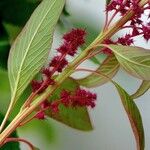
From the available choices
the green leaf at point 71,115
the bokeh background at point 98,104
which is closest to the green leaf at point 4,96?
the bokeh background at point 98,104

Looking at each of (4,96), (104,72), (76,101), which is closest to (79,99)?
(76,101)

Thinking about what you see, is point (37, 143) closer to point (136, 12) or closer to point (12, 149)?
point (12, 149)

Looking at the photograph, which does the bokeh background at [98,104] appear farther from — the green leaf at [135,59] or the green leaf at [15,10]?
the green leaf at [135,59]

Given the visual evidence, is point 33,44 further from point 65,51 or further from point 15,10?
point 15,10

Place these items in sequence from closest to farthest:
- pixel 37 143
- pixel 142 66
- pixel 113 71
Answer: pixel 142 66 → pixel 113 71 → pixel 37 143

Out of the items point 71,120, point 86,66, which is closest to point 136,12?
point 71,120

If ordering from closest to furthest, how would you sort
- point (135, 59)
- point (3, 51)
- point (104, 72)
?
point (135, 59)
point (104, 72)
point (3, 51)

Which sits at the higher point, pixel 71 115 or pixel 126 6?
pixel 126 6

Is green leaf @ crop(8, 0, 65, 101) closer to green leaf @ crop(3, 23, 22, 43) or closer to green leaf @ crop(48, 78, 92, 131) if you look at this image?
green leaf @ crop(48, 78, 92, 131)
